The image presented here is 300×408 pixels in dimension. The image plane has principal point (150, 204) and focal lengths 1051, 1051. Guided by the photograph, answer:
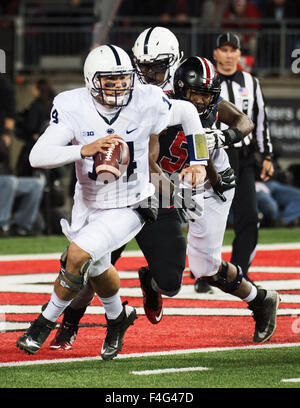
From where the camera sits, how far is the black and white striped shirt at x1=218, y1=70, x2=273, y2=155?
7270 millimetres

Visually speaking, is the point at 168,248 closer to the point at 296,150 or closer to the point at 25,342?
the point at 25,342

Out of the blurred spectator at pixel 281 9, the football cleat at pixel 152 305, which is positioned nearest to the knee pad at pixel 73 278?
the football cleat at pixel 152 305

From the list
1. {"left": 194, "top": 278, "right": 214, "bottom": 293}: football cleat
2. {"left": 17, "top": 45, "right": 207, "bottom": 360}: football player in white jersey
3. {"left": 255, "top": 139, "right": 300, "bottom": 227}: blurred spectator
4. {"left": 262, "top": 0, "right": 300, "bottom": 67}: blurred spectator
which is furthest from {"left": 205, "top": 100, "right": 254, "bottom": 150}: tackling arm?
{"left": 262, "top": 0, "right": 300, "bottom": 67}: blurred spectator

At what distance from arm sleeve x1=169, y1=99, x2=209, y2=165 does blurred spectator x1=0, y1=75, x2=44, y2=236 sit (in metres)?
5.88

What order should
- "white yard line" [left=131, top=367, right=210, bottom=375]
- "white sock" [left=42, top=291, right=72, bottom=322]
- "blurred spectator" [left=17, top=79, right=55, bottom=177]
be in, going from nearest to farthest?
"white yard line" [left=131, top=367, right=210, bottom=375] < "white sock" [left=42, top=291, right=72, bottom=322] < "blurred spectator" [left=17, top=79, right=55, bottom=177]

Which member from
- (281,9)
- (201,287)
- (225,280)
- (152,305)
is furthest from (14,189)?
(281,9)

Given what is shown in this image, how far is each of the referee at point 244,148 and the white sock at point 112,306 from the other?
189 centimetres

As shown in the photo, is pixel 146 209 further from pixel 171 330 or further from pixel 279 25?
pixel 279 25

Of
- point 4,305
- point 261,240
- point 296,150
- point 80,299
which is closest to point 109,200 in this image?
point 80,299

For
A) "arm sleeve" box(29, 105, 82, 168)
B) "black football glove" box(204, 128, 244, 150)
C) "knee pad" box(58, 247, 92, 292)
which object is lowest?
"knee pad" box(58, 247, 92, 292)

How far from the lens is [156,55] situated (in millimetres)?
5945

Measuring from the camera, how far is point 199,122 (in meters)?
5.45

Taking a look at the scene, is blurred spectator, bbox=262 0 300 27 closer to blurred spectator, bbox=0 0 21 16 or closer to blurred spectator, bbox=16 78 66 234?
blurred spectator, bbox=0 0 21 16

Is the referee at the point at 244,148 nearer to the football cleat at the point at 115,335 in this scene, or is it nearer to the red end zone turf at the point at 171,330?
the red end zone turf at the point at 171,330
